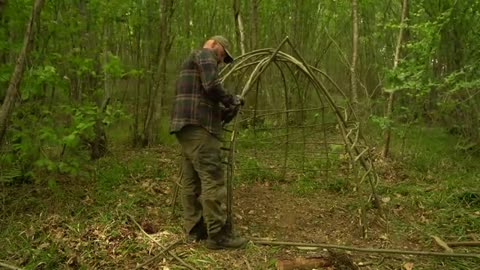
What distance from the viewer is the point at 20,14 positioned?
504cm

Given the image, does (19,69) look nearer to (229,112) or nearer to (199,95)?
(199,95)

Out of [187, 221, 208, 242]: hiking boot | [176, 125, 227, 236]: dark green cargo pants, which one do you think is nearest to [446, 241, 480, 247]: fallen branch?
[176, 125, 227, 236]: dark green cargo pants

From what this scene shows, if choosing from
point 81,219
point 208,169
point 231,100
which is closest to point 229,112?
point 231,100

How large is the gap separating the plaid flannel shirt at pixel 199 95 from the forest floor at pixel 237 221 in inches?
50.4

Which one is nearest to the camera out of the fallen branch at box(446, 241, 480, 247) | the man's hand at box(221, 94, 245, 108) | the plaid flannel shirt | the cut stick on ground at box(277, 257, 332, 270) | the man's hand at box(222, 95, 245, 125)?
the cut stick on ground at box(277, 257, 332, 270)

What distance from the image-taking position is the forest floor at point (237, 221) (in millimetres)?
4297

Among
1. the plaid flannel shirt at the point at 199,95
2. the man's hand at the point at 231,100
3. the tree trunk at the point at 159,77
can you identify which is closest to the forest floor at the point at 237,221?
the plaid flannel shirt at the point at 199,95

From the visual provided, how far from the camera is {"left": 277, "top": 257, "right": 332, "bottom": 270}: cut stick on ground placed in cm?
411

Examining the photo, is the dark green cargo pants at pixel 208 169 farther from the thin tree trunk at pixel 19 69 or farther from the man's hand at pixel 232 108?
the thin tree trunk at pixel 19 69

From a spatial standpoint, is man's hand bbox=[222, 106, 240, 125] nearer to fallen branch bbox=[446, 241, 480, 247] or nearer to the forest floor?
the forest floor

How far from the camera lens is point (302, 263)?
414 centimetres

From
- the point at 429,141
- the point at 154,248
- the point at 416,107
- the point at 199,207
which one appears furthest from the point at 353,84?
the point at 154,248

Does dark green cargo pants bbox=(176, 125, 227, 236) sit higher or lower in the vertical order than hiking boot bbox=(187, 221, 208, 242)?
higher

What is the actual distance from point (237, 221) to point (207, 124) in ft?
4.93
